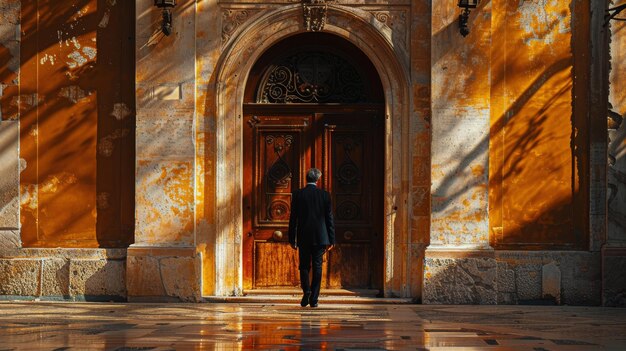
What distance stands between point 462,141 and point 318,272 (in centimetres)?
238

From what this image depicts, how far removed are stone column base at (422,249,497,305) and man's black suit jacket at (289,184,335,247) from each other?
1.42m

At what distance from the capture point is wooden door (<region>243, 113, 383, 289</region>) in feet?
47.3

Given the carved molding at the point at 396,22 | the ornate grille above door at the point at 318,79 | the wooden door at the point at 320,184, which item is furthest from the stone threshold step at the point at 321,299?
the carved molding at the point at 396,22

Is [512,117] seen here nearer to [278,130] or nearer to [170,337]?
[278,130]

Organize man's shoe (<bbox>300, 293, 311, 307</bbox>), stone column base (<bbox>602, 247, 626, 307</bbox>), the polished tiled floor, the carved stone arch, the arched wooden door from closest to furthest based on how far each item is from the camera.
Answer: the polished tiled floor → man's shoe (<bbox>300, 293, 311, 307</bbox>) → stone column base (<bbox>602, 247, 626, 307</bbox>) → the carved stone arch → the arched wooden door

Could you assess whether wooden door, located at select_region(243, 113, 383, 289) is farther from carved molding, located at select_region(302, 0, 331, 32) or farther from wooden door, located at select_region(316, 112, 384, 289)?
carved molding, located at select_region(302, 0, 331, 32)

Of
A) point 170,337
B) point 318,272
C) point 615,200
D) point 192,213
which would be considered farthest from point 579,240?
point 170,337

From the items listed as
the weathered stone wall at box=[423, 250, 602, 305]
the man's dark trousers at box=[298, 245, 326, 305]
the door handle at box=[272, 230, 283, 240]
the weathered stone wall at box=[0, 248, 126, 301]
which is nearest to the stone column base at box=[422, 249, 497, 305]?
the weathered stone wall at box=[423, 250, 602, 305]

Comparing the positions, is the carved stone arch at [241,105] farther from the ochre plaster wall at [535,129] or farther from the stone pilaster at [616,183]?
the stone pilaster at [616,183]

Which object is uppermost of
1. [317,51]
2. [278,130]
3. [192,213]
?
[317,51]

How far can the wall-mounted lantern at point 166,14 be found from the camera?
13.7m

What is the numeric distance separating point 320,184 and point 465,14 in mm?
2665

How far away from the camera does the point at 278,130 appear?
1442 cm

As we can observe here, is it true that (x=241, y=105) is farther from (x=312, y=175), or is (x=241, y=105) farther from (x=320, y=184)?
(x=312, y=175)
